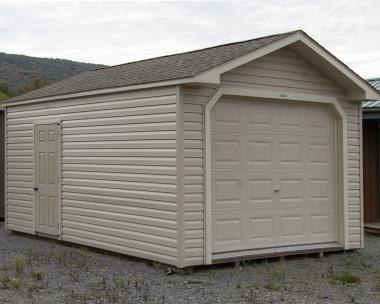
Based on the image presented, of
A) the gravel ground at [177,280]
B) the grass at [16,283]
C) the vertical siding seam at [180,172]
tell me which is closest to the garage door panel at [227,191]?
the vertical siding seam at [180,172]

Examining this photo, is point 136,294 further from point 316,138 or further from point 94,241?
point 316,138

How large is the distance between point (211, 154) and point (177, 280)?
1.81 meters

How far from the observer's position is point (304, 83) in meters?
9.93

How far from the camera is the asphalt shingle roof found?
28.9 feet

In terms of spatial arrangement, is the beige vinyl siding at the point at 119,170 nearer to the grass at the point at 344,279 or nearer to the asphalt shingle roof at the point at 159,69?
the asphalt shingle roof at the point at 159,69

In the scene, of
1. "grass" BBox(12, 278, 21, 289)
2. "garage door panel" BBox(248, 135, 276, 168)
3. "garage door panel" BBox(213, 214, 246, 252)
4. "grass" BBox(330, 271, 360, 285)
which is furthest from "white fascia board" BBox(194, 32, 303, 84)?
"grass" BBox(12, 278, 21, 289)

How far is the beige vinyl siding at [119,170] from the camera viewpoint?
8.71m

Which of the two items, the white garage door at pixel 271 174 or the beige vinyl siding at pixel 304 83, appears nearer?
the white garage door at pixel 271 174

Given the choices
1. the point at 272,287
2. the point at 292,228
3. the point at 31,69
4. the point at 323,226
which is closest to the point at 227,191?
the point at 292,228

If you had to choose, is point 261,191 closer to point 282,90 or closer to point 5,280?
point 282,90

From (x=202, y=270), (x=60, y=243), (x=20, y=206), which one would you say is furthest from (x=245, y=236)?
(x=20, y=206)

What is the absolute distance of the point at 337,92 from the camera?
1030 centimetres

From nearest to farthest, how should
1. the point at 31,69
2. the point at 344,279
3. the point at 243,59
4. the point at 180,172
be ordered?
the point at 344,279 → the point at 180,172 → the point at 243,59 → the point at 31,69

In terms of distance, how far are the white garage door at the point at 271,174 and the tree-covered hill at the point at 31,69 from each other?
33083 millimetres
